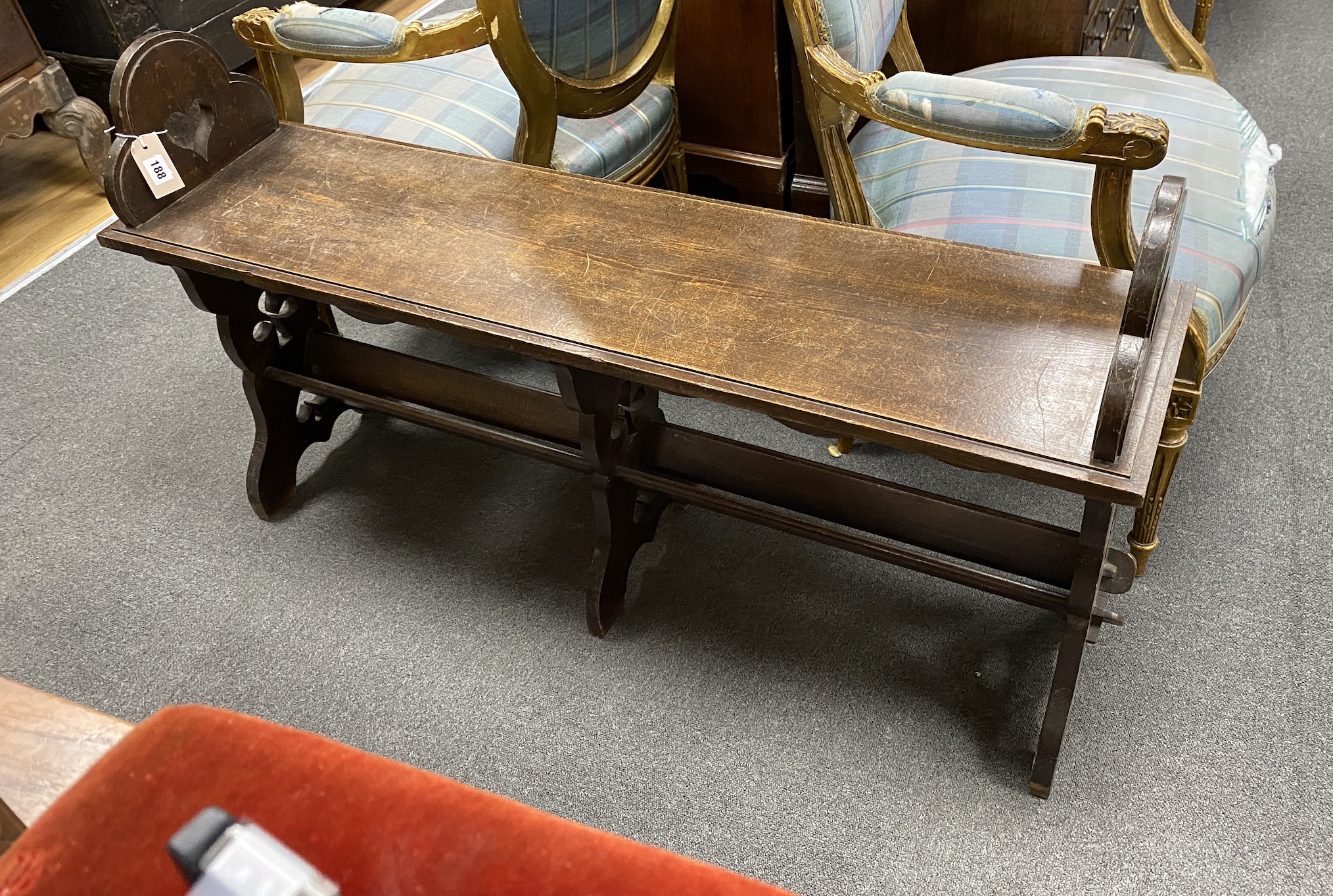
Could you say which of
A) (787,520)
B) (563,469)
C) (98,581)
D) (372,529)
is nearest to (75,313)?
(98,581)

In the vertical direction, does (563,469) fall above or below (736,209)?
below

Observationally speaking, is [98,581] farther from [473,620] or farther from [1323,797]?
[1323,797]

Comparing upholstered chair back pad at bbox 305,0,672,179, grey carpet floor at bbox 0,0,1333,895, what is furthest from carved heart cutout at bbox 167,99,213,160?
grey carpet floor at bbox 0,0,1333,895

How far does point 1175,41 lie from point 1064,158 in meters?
0.71

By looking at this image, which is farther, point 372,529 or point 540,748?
point 372,529

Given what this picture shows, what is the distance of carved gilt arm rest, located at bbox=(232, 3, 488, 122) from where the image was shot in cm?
148

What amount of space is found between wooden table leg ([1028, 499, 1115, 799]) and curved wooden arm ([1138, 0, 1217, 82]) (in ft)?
2.91

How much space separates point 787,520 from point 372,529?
0.79m

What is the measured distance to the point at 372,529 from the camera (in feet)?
5.97

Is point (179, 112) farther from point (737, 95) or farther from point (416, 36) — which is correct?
point (737, 95)

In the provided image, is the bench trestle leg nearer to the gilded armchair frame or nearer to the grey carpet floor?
the grey carpet floor

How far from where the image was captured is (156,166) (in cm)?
144

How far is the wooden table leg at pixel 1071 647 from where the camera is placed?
1180 mm

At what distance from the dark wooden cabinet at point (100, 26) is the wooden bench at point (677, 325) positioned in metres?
1.43
